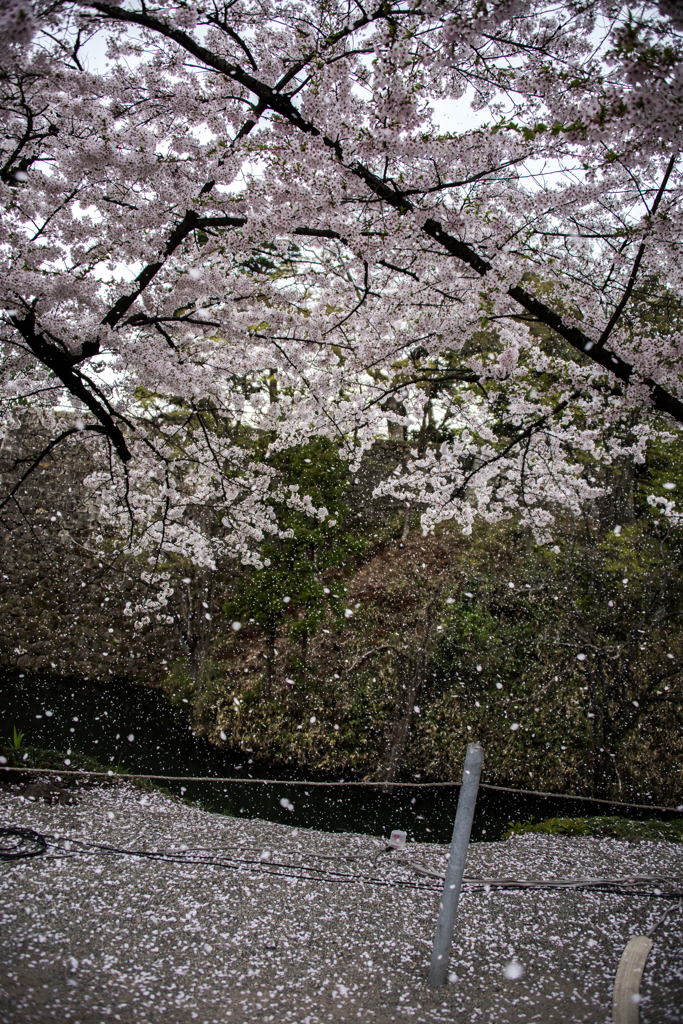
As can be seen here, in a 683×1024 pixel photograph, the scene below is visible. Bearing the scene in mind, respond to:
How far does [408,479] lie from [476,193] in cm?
569

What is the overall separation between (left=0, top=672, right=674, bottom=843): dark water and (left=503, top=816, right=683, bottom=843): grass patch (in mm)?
739

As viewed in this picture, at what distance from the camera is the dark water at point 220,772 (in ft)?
23.7

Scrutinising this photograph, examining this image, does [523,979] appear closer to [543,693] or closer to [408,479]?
[543,693]

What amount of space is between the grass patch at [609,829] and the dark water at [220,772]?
0.74 m

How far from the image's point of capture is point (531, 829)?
6.70m

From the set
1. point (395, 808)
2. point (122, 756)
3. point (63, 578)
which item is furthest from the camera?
point (63, 578)

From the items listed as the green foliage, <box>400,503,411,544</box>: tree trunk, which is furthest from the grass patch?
<box>400,503,411,544</box>: tree trunk

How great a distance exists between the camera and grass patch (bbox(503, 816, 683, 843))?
600 centimetres

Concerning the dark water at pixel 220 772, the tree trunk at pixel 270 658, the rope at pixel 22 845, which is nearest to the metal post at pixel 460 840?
the rope at pixel 22 845

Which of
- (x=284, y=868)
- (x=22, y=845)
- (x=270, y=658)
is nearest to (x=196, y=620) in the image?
(x=270, y=658)

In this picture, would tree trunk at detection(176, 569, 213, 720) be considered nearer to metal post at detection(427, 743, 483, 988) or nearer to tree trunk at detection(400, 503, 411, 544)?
tree trunk at detection(400, 503, 411, 544)

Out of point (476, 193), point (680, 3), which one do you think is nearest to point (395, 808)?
point (476, 193)

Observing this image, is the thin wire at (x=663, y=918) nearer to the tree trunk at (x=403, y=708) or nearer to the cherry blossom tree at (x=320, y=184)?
the cherry blossom tree at (x=320, y=184)

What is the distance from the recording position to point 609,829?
20.2 ft
